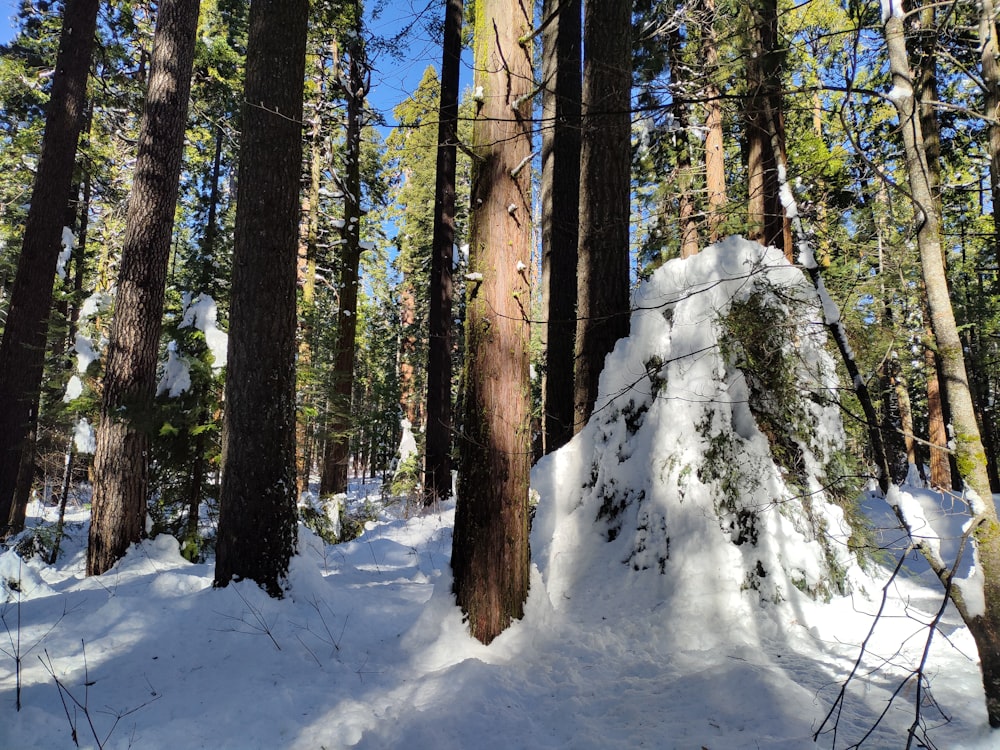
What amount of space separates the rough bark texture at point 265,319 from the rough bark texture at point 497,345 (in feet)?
5.39

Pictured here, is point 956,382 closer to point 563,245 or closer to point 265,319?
point 265,319

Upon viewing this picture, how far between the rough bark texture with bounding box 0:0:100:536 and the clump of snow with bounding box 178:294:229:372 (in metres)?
3.27

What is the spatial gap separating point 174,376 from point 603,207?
5595 mm

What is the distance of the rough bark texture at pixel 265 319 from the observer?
3.92 meters

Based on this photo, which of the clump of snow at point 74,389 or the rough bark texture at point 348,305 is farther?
the rough bark texture at point 348,305

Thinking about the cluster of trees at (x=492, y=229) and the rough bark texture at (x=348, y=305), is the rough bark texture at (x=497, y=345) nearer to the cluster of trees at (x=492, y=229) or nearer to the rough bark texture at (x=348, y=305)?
the cluster of trees at (x=492, y=229)

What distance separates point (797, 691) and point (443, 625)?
2.06m

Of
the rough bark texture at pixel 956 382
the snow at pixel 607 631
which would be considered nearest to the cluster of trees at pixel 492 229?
the rough bark texture at pixel 956 382

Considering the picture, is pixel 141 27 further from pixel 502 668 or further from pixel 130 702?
pixel 502 668

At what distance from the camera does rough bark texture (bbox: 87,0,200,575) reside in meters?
5.28

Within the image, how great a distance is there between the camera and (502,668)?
2.96 metres

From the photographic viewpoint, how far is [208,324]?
632 cm

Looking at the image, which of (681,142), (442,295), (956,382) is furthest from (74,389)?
(681,142)

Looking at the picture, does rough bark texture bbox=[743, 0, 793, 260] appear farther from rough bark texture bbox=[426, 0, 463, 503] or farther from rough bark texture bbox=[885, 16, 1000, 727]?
rough bark texture bbox=[426, 0, 463, 503]
